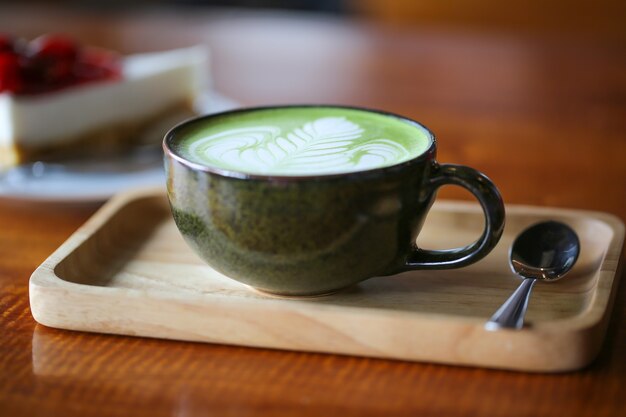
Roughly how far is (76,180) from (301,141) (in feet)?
1.51

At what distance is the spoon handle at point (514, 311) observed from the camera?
0.59 metres

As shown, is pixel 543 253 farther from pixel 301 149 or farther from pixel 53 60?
pixel 53 60

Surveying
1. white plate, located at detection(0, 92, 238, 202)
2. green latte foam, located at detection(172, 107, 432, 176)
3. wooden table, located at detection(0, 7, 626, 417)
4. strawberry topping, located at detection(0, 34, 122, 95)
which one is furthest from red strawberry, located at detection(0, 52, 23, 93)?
green latte foam, located at detection(172, 107, 432, 176)

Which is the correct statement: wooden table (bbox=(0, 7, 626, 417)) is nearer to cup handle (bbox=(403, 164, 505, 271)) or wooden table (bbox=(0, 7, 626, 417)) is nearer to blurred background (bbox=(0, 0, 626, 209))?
blurred background (bbox=(0, 0, 626, 209))

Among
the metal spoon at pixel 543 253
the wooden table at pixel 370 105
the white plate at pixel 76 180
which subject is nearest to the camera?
the wooden table at pixel 370 105

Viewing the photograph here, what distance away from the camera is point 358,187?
0.60m

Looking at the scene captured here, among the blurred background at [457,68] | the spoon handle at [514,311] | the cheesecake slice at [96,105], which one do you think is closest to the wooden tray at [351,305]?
the spoon handle at [514,311]

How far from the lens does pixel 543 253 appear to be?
2.47ft

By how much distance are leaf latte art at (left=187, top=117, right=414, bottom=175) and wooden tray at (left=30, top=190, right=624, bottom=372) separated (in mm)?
101

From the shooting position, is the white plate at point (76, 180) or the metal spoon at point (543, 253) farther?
the white plate at point (76, 180)

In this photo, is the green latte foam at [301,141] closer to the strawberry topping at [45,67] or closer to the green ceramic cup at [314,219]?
the green ceramic cup at [314,219]

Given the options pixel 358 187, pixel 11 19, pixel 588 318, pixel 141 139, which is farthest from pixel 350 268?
pixel 11 19

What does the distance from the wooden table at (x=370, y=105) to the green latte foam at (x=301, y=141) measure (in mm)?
140

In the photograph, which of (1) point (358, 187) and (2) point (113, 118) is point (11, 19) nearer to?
(2) point (113, 118)
